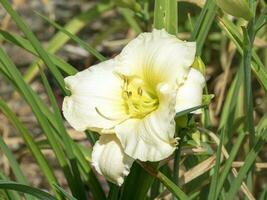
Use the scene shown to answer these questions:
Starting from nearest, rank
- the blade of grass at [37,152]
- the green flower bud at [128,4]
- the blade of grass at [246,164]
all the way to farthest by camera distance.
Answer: the blade of grass at [246,164], the blade of grass at [37,152], the green flower bud at [128,4]

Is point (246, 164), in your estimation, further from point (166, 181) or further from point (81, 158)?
point (81, 158)

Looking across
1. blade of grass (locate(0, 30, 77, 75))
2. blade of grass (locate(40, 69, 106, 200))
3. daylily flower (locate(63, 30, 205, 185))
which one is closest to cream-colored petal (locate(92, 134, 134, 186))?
daylily flower (locate(63, 30, 205, 185))

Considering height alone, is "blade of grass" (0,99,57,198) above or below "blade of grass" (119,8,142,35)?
below

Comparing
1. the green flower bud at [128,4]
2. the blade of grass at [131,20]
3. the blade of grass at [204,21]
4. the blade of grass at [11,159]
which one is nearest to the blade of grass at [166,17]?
the blade of grass at [204,21]

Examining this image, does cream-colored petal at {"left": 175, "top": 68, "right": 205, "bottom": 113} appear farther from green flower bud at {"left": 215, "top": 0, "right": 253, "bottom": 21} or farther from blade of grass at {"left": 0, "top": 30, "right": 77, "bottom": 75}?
blade of grass at {"left": 0, "top": 30, "right": 77, "bottom": 75}

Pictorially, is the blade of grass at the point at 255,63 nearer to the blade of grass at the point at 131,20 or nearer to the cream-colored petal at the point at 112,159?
the cream-colored petal at the point at 112,159

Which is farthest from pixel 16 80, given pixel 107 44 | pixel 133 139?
pixel 107 44

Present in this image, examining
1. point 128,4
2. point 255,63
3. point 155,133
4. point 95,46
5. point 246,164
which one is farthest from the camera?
point 95,46

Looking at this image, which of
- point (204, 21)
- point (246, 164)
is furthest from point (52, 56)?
point (246, 164)
